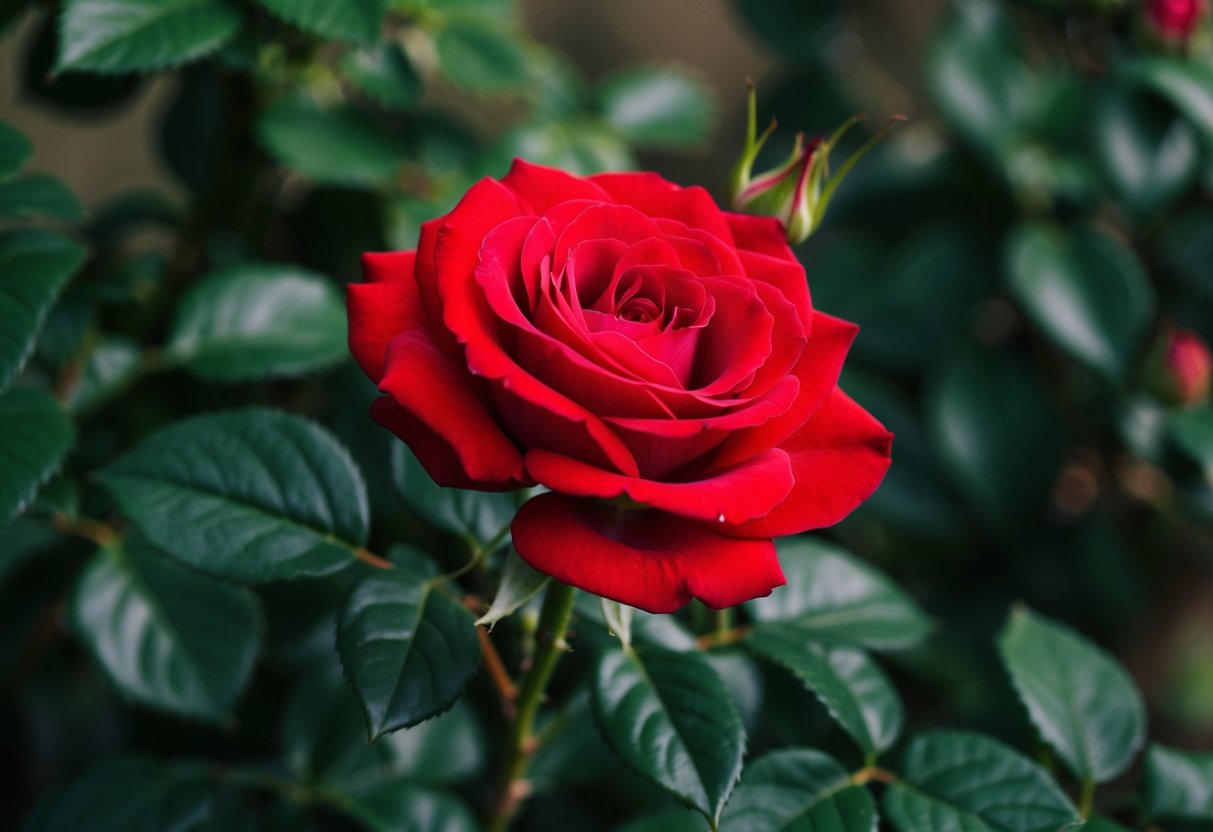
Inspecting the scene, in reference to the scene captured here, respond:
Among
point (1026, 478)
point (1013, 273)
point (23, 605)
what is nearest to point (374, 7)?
point (23, 605)

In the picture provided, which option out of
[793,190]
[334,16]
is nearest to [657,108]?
[334,16]

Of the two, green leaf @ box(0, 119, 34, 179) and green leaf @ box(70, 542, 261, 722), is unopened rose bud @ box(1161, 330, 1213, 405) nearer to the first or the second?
green leaf @ box(70, 542, 261, 722)

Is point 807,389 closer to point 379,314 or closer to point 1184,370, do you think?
point 379,314

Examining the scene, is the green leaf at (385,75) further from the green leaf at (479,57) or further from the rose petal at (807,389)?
the rose petal at (807,389)

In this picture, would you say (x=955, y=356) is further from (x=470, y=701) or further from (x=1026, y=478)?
(x=470, y=701)

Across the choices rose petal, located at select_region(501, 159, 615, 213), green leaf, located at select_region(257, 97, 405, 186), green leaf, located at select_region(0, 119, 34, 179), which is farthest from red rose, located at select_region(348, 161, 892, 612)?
green leaf, located at select_region(257, 97, 405, 186)

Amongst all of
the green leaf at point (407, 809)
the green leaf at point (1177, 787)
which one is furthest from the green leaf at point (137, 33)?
the green leaf at point (1177, 787)
